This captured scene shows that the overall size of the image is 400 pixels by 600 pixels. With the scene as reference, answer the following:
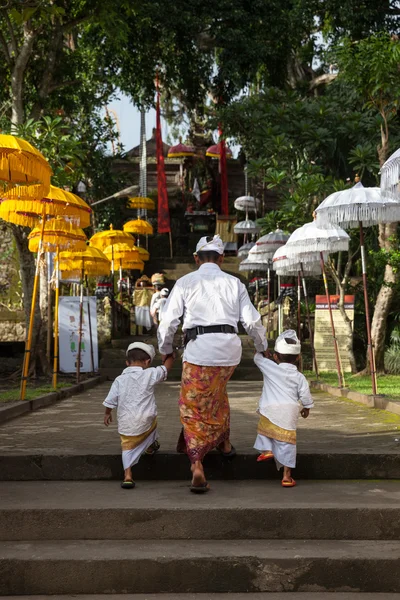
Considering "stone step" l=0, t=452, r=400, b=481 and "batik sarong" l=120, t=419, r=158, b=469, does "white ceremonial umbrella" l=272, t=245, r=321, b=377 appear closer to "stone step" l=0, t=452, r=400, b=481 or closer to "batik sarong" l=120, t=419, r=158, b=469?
"stone step" l=0, t=452, r=400, b=481

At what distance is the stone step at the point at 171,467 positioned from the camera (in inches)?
238

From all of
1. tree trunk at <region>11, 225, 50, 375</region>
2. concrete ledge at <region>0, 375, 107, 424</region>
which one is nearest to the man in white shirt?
concrete ledge at <region>0, 375, 107, 424</region>

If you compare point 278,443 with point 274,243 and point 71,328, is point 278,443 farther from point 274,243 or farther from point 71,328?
point 274,243

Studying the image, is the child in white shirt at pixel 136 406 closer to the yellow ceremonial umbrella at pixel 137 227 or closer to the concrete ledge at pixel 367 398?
the concrete ledge at pixel 367 398

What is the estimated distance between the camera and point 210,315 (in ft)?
19.2

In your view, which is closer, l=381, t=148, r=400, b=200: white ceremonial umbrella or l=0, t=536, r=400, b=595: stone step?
l=0, t=536, r=400, b=595: stone step

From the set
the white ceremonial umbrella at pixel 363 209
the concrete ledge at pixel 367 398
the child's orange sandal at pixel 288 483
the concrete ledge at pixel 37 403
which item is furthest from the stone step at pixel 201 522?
the white ceremonial umbrella at pixel 363 209

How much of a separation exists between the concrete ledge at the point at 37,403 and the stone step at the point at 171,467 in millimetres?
2845

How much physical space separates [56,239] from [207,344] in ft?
24.5

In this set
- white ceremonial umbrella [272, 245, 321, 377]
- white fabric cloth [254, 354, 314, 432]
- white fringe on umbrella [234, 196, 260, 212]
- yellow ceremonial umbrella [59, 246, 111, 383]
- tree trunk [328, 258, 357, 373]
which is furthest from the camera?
white fringe on umbrella [234, 196, 260, 212]

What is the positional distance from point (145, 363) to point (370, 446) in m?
1.94

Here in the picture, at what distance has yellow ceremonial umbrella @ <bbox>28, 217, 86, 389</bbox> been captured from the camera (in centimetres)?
1238

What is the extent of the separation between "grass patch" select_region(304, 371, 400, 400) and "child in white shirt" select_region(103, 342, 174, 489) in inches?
195

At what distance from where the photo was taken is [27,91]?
19062 mm
